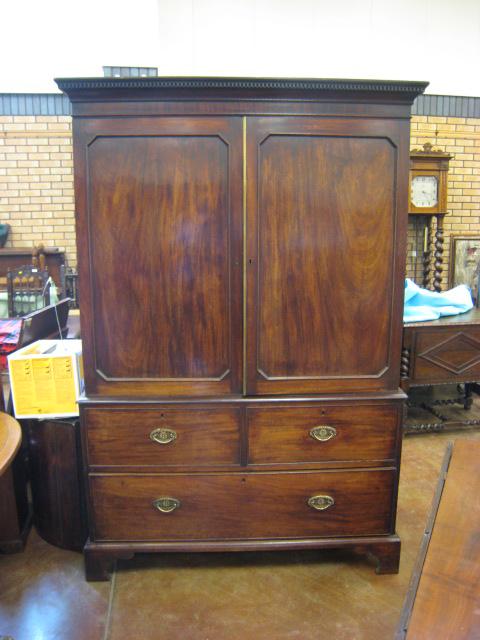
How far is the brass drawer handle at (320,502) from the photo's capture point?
6.40 ft

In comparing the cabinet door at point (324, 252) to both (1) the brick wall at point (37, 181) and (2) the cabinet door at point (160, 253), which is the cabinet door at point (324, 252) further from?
(1) the brick wall at point (37, 181)

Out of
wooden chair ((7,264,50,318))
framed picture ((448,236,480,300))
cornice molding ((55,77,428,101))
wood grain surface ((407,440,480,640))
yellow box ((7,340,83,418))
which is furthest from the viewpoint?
framed picture ((448,236,480,300))

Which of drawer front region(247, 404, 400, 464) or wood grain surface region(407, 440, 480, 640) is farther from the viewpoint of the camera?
drawer front region(247, 404, 400, 464)

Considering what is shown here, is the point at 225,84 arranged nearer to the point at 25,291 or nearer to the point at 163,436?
the point at 163,436

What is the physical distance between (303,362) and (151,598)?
1138 mm

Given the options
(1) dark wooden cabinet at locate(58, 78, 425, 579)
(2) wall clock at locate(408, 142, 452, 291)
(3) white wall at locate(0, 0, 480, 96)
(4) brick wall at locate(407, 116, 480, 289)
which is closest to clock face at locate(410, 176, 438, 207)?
(2) wall clock at locate(408, 142, 452, 291)

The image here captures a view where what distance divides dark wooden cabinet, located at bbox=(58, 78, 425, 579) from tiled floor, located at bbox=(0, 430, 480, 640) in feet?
0.45

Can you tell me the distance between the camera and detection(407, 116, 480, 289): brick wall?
16.2ft

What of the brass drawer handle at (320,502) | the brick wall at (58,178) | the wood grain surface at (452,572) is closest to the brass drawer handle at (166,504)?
the brass drawer handle at (320,502)

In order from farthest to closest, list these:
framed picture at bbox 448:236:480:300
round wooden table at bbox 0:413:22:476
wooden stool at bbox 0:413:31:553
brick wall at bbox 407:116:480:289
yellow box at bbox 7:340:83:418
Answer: framed picture at bbox 448:236:480:300 → brick wall at bbox 407:116:480:289 → wooden stool at bbox 0:413:31:553 → yellow box at bbox 7:340:83:418 → round wooden table at bbox 0:413:22:476

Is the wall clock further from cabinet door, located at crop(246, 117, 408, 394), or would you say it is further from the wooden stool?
the wooden stool

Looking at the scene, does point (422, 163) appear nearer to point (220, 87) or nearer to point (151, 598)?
point (220, 87)

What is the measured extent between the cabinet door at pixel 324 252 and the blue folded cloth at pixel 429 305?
1459 mm

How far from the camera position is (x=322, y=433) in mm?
1923
